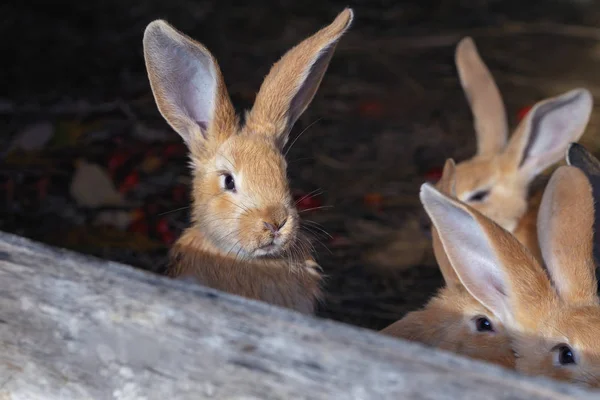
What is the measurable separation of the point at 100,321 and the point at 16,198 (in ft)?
8.60

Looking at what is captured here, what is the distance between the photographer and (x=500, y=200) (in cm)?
446

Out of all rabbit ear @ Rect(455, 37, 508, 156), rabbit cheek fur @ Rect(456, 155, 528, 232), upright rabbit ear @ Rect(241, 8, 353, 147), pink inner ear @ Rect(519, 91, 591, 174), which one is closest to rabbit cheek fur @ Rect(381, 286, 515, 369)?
upright rabbit ear @ Rect(241, 8, 353, 147)

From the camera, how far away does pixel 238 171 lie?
3.01 metres

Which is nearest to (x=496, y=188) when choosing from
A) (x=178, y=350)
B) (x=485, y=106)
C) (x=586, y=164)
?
(x=485, y=106)

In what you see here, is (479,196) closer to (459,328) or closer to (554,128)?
(554,128)

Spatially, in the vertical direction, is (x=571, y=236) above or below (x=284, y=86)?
below

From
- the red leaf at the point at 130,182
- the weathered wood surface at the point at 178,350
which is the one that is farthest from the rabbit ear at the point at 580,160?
the red leaf at the point at 130,182

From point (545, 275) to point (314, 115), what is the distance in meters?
2.77

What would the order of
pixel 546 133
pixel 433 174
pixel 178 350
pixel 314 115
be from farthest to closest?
1. pixel 314 115
2. pixel 433 174
3. pixel 546 133
4. pixel 178 350

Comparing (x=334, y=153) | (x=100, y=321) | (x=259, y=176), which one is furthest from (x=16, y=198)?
(x=100, y=321)

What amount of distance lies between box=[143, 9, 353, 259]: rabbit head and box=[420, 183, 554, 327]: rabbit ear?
1.59ft

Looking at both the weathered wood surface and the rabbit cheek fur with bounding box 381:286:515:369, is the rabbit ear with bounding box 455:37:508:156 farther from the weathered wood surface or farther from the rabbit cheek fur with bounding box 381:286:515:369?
the weathered wood surface

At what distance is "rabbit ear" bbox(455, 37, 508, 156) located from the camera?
15.5 ft

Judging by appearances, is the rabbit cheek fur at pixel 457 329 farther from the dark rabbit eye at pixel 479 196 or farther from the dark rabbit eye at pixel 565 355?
the dark rabbit eye at pixel 479 196
